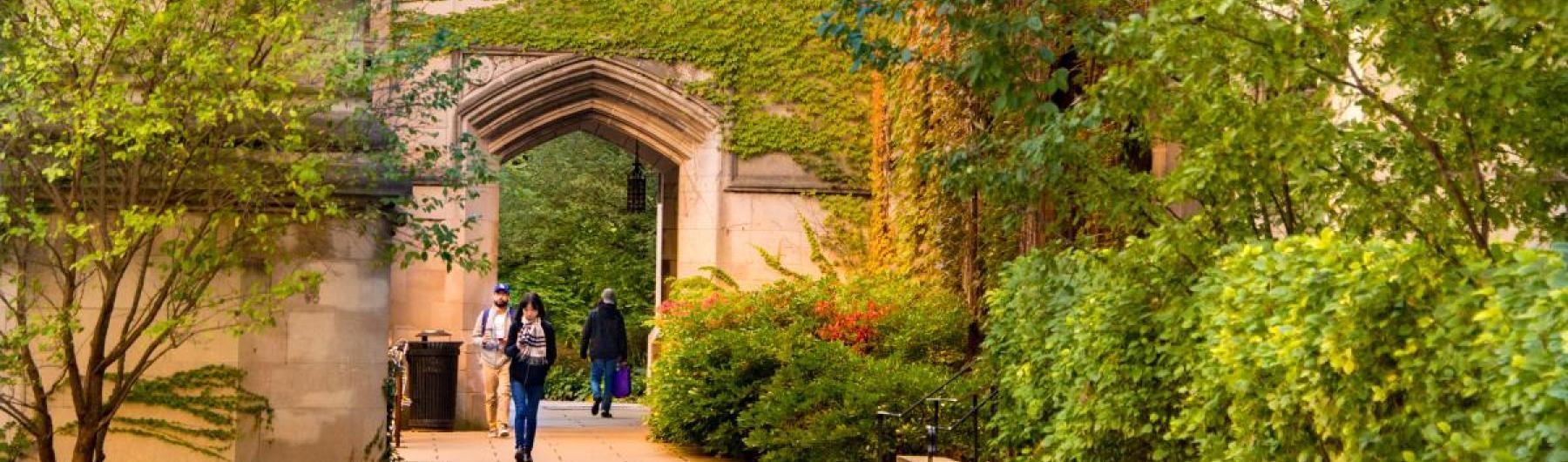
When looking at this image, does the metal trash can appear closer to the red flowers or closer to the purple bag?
the red flowers

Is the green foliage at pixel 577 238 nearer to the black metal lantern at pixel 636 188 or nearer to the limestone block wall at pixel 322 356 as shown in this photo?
the black metal lantern at pixel 636 188

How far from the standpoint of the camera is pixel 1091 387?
835 centimetres

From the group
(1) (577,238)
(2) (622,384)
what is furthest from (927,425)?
(1) (577,238)

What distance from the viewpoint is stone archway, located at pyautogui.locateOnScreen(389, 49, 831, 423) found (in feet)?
63.2

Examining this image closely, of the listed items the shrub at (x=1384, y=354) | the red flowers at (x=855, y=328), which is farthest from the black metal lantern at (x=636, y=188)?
the shrub at (x=1384, y=354)

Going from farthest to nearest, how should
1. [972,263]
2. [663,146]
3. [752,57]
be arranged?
[663,146]
[752,57]
[972,263]

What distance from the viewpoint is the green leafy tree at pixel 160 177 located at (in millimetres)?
9148

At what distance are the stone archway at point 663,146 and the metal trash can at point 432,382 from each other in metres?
0.93

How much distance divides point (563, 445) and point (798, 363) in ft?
10.2

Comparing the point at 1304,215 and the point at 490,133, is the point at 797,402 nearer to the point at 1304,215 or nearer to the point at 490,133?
the point at 1304,215

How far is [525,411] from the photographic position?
1403 cm

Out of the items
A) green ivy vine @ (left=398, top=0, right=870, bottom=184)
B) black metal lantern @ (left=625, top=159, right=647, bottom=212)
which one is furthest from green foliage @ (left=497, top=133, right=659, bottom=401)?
green ivy vine @ (left=398, top=0, right=870, bottom=184)

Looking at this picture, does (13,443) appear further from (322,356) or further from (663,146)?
(663,146)

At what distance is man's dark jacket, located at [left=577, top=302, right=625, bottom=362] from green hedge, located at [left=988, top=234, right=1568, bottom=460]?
1216 cm
